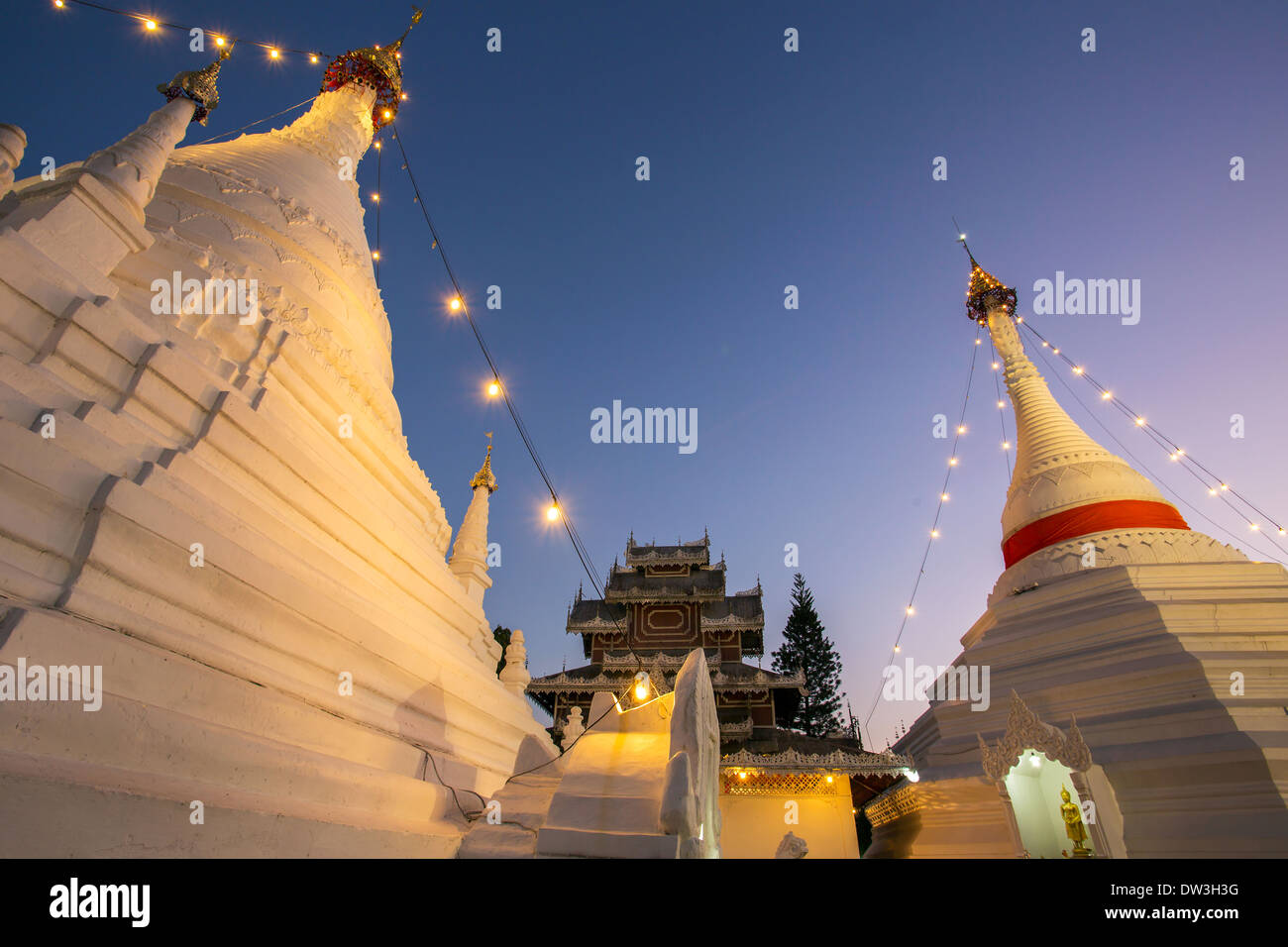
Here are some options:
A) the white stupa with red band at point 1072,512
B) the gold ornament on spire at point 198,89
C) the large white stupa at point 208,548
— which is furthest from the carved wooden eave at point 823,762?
the gold ornament on spire at point 198,89

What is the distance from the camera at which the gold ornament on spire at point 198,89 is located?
24.6 feet

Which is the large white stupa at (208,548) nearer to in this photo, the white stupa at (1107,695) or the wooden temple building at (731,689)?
the wooden temple building at (731,689)

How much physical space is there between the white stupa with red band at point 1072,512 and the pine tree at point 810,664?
2137cm

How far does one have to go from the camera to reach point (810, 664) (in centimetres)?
3803

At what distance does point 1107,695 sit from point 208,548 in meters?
13.1

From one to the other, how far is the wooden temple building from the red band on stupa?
6.28 meters

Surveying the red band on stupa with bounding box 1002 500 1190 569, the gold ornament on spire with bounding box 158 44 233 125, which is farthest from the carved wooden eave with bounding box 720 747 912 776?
the gold ornament on spire with bounding box 158 44 233 125

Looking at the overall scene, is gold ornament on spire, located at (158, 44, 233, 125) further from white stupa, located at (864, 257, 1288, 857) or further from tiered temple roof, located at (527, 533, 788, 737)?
tiered temple roof, located at (527, 533, 788, 737)

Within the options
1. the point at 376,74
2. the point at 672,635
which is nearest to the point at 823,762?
the point at 672,635

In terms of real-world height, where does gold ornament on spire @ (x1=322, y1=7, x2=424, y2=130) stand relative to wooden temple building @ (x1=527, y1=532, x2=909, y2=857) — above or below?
above

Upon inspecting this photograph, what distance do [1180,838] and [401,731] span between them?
34.3ft

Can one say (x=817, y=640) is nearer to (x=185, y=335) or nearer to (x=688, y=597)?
(x=688, y=597)

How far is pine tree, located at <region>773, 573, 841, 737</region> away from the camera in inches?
1405
